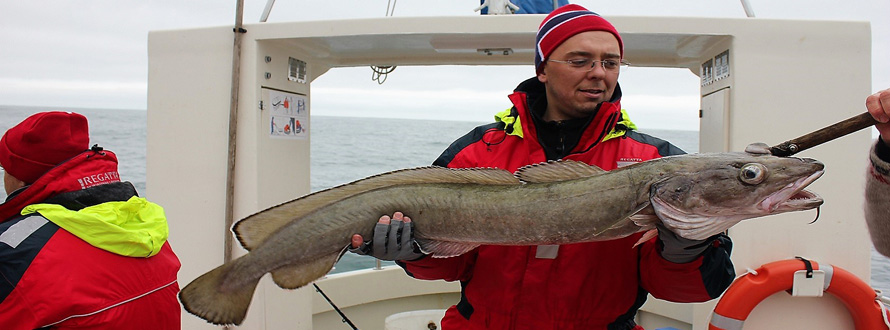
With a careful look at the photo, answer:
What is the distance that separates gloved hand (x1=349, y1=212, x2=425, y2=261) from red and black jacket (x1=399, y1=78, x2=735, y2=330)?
0.27 m

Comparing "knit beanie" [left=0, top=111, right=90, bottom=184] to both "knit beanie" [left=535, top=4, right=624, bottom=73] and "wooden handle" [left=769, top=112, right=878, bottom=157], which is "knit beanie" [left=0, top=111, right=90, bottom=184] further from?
"wooden handle" [left=769, top=112, right=878, bottom=157]

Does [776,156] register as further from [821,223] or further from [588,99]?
[821,223]

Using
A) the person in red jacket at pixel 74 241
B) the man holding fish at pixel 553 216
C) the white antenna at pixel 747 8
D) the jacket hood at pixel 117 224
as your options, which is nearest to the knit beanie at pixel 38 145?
the person in red jacket at pixel 74 241

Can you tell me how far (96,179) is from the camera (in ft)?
10.5

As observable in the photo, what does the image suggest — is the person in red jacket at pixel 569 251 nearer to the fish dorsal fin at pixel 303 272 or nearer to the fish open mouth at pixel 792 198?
the fish dorsal fin at pixel 303 272

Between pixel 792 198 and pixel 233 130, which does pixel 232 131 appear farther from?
pixel 792 198

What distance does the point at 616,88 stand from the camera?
2.71 meters

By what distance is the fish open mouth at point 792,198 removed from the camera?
190 centimetres

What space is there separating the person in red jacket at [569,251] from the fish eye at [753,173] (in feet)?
1.33

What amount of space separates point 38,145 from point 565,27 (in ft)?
9.28

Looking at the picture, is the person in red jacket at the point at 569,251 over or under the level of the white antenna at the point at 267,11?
under

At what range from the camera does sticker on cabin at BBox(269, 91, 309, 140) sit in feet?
15.8

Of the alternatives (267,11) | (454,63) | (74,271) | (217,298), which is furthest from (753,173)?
(454,63)

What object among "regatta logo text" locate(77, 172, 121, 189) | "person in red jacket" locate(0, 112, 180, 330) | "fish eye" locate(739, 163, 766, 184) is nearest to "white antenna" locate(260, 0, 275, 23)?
"person in red jacket" locate(0, 112, 180, 330)
